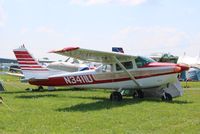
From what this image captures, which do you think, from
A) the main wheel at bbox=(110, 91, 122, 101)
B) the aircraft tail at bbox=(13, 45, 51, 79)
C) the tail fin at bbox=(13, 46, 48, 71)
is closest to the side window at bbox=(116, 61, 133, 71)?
the main wheel at bbox=(110, 91, 122, 101)

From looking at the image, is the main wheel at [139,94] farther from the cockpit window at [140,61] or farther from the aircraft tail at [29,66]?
the aircraft tail at [29,66]

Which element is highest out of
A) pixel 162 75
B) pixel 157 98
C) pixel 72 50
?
pixel 72 50

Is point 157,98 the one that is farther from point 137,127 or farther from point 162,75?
point 137,127

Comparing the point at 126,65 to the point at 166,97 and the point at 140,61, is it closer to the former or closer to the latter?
the point at 140,61

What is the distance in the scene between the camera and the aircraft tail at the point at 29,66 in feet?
67.2

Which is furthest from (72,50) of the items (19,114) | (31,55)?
(31,55)

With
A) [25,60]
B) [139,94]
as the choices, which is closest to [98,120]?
Result: [139,94]

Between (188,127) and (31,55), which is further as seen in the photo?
(31,55)

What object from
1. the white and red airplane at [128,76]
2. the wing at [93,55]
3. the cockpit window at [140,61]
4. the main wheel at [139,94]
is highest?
the wing at [93,55]

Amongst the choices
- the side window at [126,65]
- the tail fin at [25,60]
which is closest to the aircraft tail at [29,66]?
the tail fin at [25,60]

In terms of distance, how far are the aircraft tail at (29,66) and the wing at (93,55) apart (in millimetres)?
4374

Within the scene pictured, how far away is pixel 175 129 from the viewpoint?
8.72 metres

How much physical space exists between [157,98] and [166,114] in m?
6.07

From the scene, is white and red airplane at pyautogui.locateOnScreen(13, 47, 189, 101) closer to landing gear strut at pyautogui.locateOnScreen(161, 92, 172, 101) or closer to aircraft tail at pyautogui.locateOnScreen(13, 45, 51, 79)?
landing gear strut at pyautogui.locateOnScreen(161, 92, 172, 101)
